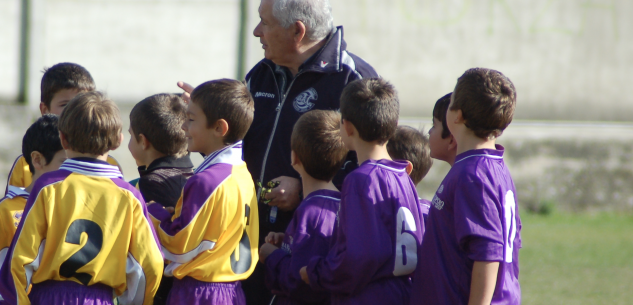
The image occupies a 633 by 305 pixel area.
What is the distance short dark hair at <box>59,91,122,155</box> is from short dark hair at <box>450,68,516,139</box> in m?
1.41

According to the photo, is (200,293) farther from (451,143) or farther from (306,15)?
(306,15)

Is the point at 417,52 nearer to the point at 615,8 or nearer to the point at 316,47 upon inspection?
the point at 615,8

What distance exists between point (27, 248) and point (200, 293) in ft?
2.39

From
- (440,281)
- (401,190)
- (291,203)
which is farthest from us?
(291,203)

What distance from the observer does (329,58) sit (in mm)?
3502

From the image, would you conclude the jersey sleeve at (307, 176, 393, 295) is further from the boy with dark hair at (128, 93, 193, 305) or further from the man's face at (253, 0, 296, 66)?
the man's face at (253, 0, 296, 66)

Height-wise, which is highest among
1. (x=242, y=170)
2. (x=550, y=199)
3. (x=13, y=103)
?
(x=242, y=170)

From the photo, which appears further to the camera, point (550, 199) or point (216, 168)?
point (550, 199)

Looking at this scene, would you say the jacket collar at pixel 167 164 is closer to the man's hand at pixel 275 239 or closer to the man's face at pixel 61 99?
the man's hand at pixel 275 239

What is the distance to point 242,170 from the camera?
3.03m

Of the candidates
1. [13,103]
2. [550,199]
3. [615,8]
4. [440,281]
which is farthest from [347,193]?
[615,8]

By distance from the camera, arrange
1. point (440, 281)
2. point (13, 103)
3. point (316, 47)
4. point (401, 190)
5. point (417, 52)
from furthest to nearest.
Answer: point (417, 52), point (13, 103), point (316, 47), point (401, 190), point (440, 281)

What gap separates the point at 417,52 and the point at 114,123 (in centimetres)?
726

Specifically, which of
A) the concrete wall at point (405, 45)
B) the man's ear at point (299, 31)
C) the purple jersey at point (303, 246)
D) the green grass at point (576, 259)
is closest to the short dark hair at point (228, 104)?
the purple jersey at point (303, 246)
